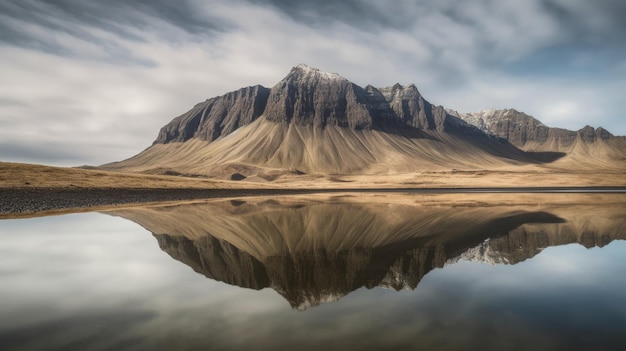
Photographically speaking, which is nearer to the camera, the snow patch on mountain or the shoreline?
the snow patch on mountain

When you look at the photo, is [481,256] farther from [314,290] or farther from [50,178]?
[50,178]

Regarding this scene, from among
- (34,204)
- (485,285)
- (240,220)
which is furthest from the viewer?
(34,204)

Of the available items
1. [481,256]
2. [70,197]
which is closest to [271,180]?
[70,197]

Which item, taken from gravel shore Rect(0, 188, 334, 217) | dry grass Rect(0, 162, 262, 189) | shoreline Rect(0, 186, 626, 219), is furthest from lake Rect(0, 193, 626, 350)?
dry grass Rect(0, 162, 262, 189)

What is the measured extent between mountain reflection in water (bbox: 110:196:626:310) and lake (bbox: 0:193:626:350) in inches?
5.4

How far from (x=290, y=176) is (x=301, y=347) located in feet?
494

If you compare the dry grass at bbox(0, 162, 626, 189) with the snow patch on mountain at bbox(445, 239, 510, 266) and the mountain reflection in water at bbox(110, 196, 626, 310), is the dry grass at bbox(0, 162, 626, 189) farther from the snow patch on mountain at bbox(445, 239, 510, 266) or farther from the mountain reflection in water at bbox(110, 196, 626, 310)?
the snow patch on mountain at bbox(445, 239, 510, 266)

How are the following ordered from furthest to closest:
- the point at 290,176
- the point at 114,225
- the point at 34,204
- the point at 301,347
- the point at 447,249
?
the point at 290,176, the point at 34,204, the point at 114,225, the point at 447,249, the point at 301,347

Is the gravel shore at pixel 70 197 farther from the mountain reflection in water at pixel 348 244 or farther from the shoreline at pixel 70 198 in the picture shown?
the mountain reflection in water at pixel 348 244

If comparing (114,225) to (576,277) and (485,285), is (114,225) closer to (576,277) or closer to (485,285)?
(485,285)

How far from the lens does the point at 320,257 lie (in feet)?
58.4

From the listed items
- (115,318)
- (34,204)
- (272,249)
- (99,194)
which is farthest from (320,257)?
(99,194)

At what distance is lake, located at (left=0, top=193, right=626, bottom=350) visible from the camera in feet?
Result: 28.2

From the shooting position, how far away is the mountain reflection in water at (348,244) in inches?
553
